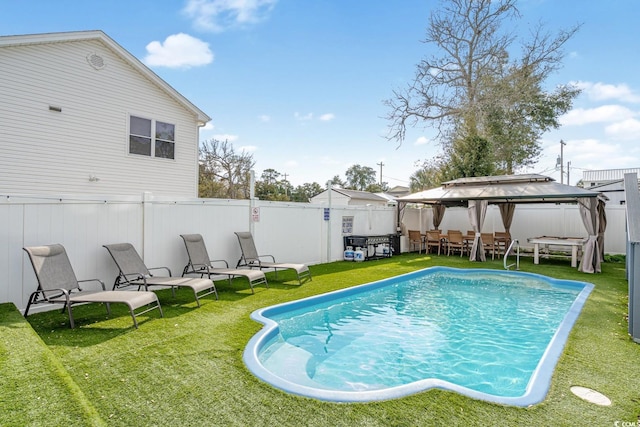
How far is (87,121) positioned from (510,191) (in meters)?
12.6

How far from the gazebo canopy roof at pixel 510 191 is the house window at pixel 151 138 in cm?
840

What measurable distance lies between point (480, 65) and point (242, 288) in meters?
17.4

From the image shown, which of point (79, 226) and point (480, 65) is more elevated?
point (480, 65)

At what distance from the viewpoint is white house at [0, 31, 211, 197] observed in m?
8.12

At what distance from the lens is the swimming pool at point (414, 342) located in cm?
344

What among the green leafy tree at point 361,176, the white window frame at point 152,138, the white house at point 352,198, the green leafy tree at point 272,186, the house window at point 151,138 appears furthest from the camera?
the green leafy tree at point 361,176

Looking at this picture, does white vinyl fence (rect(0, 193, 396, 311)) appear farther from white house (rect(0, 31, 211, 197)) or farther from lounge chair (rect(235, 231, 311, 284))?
white house (rect(0, 31, 211, 197))

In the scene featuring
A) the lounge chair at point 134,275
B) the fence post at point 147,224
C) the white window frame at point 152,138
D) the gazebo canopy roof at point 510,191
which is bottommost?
the lounge chair at point 134,275

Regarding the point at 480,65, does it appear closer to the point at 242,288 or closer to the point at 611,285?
the point at 611,285

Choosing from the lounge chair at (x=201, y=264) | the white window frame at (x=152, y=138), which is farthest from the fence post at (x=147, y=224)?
the white window frame at (x=152, y=138)

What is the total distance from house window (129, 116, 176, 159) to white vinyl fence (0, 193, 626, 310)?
379cm

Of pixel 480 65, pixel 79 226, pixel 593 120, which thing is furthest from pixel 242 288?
pixel 593 120

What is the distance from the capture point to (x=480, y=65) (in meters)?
18.4

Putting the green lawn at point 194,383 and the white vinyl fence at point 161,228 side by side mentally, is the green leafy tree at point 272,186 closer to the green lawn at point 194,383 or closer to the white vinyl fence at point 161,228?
the white vinyl fence at point 161,228
